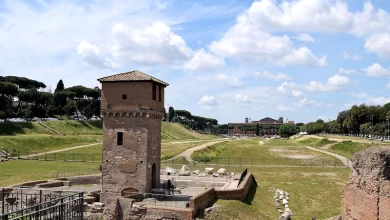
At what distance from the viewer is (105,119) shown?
27078mm

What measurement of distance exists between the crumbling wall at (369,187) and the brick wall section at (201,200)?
33.8 ft

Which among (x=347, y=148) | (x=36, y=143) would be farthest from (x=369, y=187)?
(x=36, y=143)

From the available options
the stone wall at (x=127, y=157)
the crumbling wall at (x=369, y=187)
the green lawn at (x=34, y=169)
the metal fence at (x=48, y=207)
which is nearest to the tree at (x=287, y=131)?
the green lawn at (x=34, y=169)

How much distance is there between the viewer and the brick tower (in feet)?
86.1

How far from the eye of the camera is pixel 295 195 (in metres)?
32.8

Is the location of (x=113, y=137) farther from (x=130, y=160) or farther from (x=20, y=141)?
(x=20, y=141)

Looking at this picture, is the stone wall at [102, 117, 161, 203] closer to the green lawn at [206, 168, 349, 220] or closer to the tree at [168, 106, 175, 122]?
the green lawn at [206, 168, 349, 220]

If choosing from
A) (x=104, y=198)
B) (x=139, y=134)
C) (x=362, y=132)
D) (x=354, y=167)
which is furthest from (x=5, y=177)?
(x=362, y=132)

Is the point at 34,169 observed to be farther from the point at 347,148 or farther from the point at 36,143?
the point at 347,148

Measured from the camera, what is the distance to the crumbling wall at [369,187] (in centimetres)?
1183

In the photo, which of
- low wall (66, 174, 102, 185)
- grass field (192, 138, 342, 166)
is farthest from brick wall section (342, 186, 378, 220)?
grass field (192, 138, 342, 166)

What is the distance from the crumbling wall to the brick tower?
614 inches

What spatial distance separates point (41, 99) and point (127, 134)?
79806 millimetres

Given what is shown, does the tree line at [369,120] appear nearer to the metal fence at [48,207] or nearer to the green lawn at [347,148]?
the green lawn at [347,148]
